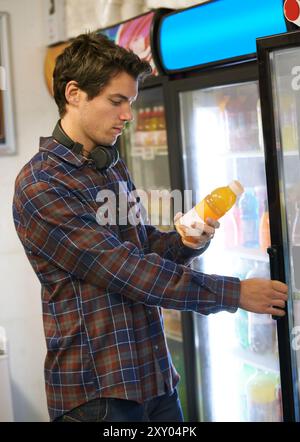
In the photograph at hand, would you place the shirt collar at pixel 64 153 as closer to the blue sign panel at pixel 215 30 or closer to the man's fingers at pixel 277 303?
the man's fingers at pixel 277 303

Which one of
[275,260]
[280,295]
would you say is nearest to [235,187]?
[275,260]

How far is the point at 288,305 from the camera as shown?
185cm

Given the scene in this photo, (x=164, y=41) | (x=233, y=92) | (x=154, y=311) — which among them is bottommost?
(x=154, y=311)

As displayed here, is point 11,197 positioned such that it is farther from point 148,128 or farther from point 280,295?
point 280,295

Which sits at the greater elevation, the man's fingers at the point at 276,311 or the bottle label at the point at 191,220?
the bottle label at the point at 191,220

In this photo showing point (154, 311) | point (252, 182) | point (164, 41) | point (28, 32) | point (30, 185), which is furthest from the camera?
point (28, 32)

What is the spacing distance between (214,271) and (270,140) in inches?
45.0

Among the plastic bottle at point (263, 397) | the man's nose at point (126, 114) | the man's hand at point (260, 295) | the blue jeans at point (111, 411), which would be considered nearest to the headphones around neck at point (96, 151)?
the man's nose at point (126, 114)

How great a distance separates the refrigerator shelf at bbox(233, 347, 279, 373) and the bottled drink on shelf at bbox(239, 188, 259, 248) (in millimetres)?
469

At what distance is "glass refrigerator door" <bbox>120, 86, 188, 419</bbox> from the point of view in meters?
3.04

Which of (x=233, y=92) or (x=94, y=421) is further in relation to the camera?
(x=233, y=92)

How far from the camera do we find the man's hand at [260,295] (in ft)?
5.77

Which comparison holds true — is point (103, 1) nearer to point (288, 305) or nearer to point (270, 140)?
point (270, 140)

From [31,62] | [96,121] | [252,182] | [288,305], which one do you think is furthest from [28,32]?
[288,305]
